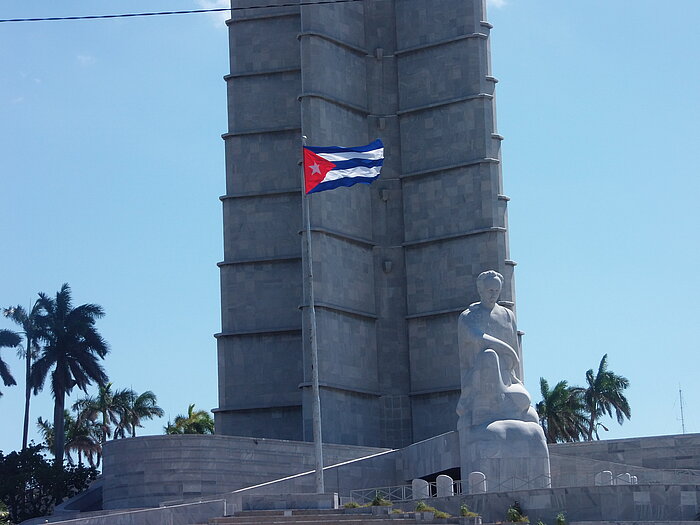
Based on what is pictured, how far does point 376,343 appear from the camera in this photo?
51.1 metres

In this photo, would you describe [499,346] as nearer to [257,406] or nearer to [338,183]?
[338,183]

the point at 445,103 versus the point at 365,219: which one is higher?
the point at 445,103

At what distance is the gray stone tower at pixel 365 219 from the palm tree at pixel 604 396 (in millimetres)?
14988

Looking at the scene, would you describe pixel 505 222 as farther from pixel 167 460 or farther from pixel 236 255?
pixel 167 460

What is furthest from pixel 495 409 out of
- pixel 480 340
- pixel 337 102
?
pixel 337 102

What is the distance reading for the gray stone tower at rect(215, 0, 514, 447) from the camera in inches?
1962

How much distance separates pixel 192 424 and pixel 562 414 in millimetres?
16048

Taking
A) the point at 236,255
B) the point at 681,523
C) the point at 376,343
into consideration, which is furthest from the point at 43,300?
the point at 681,523

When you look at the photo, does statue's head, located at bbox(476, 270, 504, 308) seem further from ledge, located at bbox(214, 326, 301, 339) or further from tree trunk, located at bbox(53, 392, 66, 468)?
tree trunk, located at bbox(53, 392, 66, 468)

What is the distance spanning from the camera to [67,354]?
54562 mm

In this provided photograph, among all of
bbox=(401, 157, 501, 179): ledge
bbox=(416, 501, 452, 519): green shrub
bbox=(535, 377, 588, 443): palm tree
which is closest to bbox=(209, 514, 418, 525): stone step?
bbox=(416, 501, 452, 519): green shrub

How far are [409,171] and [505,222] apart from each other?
140 inches

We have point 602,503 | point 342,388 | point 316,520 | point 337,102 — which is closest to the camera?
point 602,503

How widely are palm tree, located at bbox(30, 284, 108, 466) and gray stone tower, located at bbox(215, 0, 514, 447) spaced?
5698mm
